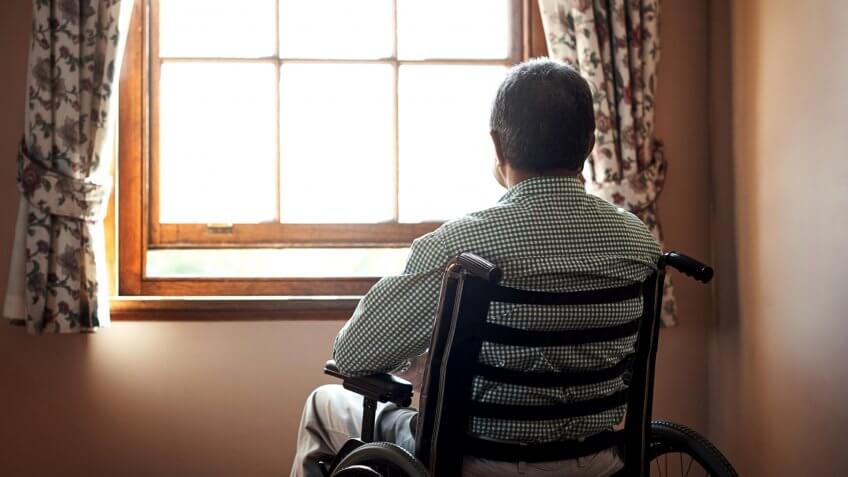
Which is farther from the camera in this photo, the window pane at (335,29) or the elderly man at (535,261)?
the window pane at (335,29)

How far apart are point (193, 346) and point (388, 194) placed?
2.61 ft

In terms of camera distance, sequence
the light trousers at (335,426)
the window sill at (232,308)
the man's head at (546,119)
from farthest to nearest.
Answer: the window sill at (232,308)
the light trousers at (335,426)
the man's head at (546,119)

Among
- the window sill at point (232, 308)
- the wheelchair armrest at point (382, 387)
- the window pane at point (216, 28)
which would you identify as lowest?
the wheelchair armrest at point (382, 387)

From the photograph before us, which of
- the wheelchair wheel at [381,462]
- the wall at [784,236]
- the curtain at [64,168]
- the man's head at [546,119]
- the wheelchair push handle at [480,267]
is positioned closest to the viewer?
the wheelchair push handle at [480,267]

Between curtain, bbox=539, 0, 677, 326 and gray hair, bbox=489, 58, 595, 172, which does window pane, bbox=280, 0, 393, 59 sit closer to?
curtain, bbox=539, 0, 677, 326

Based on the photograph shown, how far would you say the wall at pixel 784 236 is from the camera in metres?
2.06

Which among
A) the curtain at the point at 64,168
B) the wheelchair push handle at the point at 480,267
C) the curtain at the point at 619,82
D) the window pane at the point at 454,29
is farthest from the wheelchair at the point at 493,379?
the window pane at the point at 454,29

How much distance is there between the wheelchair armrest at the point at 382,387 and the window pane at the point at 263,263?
131 cm

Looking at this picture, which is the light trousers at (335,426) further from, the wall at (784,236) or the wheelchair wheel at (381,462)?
the wall at (784,236)

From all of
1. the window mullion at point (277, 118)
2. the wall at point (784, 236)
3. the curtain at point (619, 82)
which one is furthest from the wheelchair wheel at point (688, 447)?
the window mullion at point (277, 118)

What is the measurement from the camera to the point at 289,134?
290 cm

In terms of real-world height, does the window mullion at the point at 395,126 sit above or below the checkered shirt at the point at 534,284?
above

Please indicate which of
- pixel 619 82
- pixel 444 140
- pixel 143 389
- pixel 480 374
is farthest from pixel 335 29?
pixel 480 374

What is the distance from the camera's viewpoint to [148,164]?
9.46 ft
